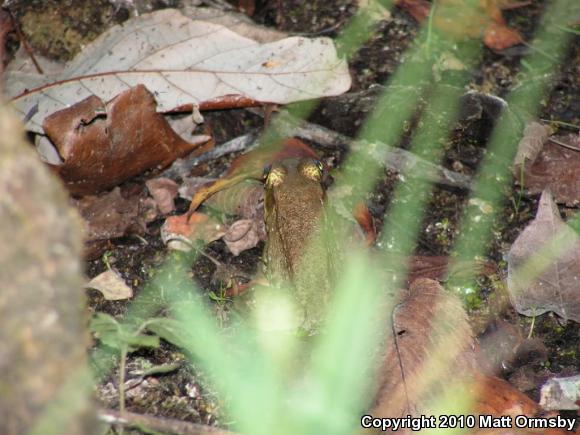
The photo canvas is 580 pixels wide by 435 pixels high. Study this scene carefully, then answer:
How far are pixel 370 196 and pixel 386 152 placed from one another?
1.08ft

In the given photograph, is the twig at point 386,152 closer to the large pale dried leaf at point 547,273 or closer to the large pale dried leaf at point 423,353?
the large pale dried leaf at point 547,273

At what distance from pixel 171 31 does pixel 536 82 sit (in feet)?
8.48

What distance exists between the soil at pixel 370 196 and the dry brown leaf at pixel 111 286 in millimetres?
41

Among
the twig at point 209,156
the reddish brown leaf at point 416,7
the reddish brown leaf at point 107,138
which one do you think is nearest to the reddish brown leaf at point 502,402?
the twig at point 209,156

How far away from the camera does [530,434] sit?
356 centimetres

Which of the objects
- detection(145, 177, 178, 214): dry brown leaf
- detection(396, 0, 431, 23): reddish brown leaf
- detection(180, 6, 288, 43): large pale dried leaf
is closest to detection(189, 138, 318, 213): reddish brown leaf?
detection(145, 177, 178, 214): dry brown leaf

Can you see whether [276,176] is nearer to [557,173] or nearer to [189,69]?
[189,69]

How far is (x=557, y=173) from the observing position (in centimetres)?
480

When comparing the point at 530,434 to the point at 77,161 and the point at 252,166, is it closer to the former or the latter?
the point at 252,166

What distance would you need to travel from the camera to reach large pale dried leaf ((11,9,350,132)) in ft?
16.2

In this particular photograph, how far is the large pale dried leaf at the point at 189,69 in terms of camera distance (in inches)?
195

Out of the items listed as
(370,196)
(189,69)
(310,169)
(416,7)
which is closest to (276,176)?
(310,169)

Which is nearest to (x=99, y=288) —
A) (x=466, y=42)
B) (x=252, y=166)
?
(x=252, y=166)

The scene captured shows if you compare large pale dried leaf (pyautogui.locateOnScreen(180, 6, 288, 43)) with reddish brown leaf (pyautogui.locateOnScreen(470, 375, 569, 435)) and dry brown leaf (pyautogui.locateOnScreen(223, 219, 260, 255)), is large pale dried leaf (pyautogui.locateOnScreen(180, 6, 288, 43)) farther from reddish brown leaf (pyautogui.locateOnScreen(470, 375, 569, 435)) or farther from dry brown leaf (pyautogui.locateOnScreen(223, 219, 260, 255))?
reddish brown leaf (pyautogui.locateOnScreen(470, 375, 569, 435))
